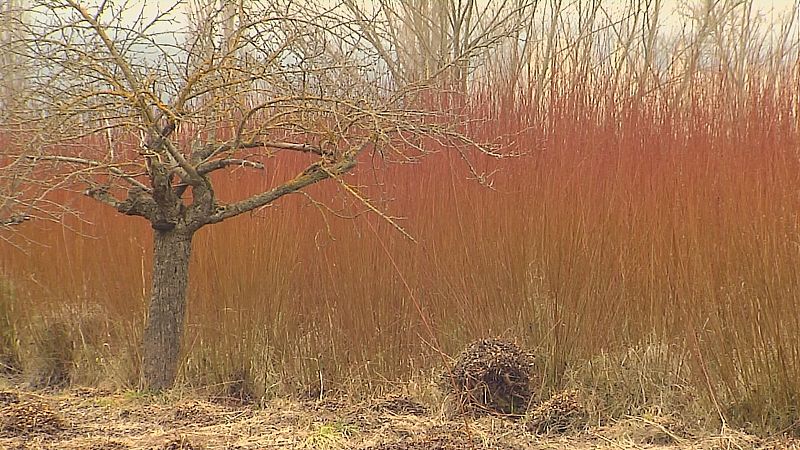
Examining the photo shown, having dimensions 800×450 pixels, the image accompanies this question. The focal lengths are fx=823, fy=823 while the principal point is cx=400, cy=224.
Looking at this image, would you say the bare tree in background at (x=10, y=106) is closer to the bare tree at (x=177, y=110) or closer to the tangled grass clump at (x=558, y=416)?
the bare tree at (x=177, y=110)

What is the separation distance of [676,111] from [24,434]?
142 inches

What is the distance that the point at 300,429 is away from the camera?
389 cm

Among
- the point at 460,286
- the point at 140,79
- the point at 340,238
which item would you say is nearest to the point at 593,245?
the point at 460,286

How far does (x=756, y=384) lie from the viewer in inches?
142

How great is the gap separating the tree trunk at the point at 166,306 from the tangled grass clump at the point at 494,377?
1385 mm

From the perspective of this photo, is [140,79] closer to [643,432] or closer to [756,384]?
[643,432]

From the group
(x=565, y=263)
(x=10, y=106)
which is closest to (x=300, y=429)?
(x=565, y=263)

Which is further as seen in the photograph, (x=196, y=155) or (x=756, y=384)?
(x=196, y=155)

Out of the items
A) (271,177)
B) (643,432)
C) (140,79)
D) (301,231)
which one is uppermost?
(140,79)

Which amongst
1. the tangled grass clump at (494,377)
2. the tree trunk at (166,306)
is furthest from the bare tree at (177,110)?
the tangled grass clump at (494,377)

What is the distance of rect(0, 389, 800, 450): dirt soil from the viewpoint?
3543 millimetres

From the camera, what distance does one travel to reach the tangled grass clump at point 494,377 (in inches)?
153

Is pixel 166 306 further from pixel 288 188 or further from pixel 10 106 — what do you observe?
pixel 10 106

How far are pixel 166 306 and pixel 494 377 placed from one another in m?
1.63
